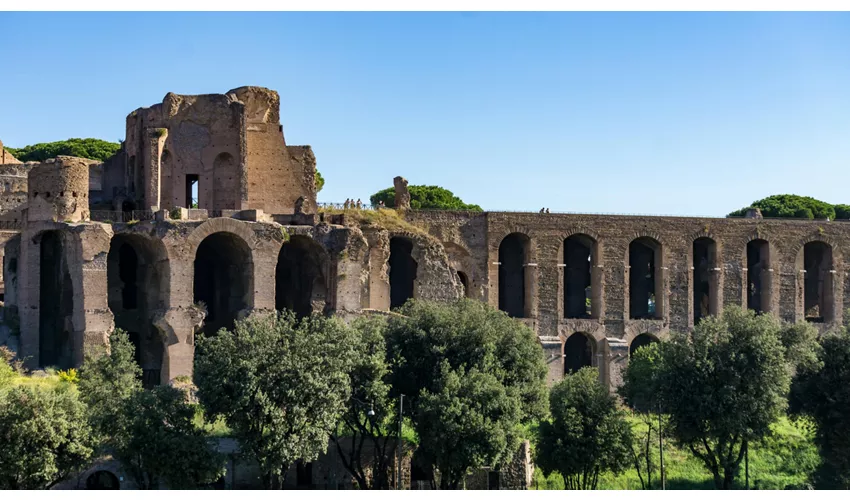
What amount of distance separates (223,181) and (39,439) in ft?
58.3

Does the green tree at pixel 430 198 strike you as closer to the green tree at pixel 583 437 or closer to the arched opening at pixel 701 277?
the arched opening at pixel 701 277

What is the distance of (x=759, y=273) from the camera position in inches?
2263

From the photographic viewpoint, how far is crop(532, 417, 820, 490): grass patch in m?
39.3

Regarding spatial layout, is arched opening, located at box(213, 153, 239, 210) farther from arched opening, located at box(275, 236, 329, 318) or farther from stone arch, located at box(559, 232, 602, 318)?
stone arch, located at box(559, 232, 602, 318)

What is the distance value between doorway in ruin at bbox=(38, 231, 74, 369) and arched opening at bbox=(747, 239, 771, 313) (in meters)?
31.2

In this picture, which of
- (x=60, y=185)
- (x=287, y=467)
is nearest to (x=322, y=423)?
(x=287, y=467)

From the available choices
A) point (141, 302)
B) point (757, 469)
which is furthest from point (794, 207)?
point (141, 302)

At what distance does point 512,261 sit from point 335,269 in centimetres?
1277

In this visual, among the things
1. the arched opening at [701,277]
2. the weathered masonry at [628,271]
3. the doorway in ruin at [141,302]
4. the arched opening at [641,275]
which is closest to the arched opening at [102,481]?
the doorway in ruin at [141,302]

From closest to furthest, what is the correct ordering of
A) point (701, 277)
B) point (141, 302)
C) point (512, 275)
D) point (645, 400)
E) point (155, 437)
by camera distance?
point (155, 437), point (645, 400), point (141, 302), point (512, 275), point (701, 277)

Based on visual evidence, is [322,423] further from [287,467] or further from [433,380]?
[433,380]

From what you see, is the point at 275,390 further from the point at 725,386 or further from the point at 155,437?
the point at 725,386

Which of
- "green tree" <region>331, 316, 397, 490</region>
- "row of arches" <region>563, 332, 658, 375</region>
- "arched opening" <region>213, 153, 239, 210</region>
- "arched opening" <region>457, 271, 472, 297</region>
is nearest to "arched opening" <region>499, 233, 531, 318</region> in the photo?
"arched opening" <region>457, 271, 472, 297</region>

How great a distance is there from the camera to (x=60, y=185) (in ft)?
134
